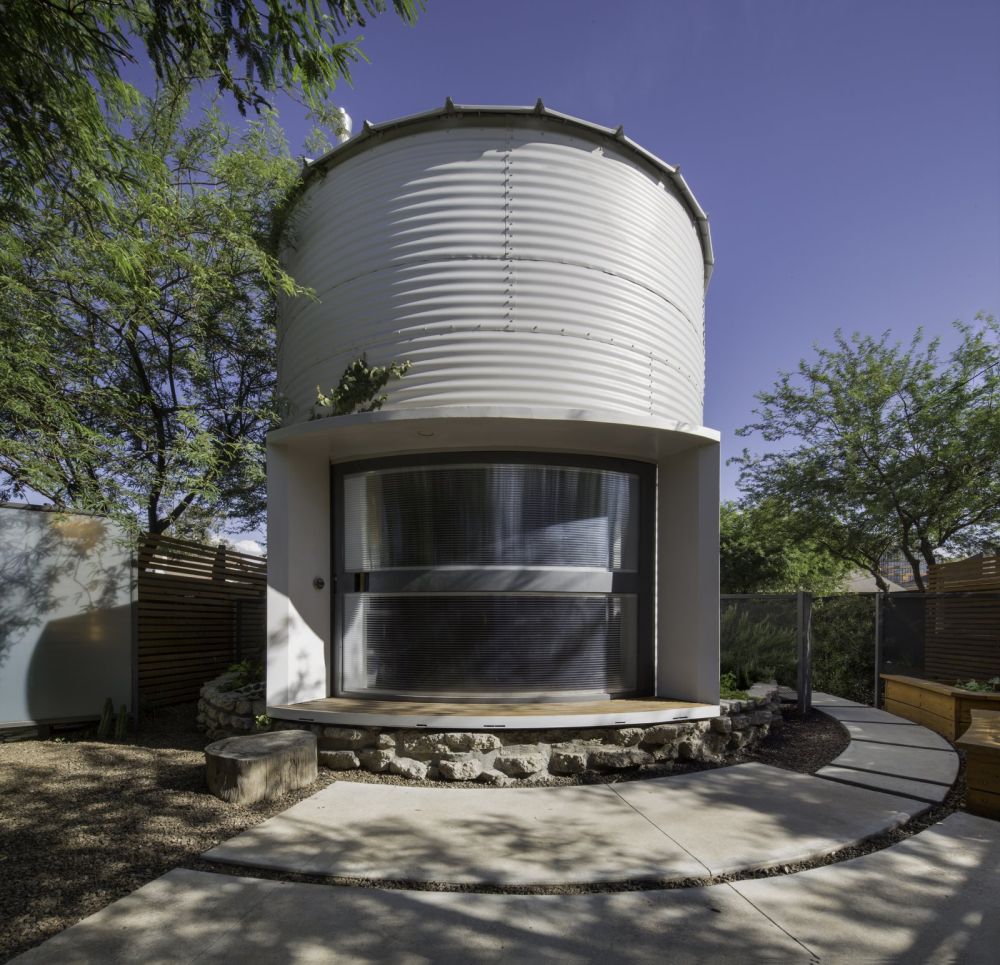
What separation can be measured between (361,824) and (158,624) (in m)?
5.22

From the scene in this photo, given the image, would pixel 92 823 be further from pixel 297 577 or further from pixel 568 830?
pixel 568 830

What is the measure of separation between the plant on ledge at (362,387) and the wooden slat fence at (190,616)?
3579 millimetres

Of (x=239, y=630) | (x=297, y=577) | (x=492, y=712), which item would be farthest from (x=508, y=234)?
(x=239, y=630)

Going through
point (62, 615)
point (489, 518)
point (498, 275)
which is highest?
point (498, 275)

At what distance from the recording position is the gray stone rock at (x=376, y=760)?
17.4 feet

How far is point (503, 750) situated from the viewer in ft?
17.2

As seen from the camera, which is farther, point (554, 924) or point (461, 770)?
point (461, 770)

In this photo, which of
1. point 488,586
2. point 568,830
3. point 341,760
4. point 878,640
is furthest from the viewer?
point 878,640

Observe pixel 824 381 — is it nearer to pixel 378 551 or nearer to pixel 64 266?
pixel 378 551

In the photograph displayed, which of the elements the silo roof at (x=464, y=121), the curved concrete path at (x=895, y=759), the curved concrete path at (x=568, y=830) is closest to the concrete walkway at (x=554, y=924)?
the curved concrete path at (x=568, y=830)

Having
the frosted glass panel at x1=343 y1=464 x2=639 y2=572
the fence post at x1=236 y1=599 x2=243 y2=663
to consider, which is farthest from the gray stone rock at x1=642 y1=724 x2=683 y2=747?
the fence post at x1=236 y1=599 x2=243 y2=663

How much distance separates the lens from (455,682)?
238 inches

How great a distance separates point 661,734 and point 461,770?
5.52ft

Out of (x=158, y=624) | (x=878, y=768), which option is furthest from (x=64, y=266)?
(x=878, y=768)
